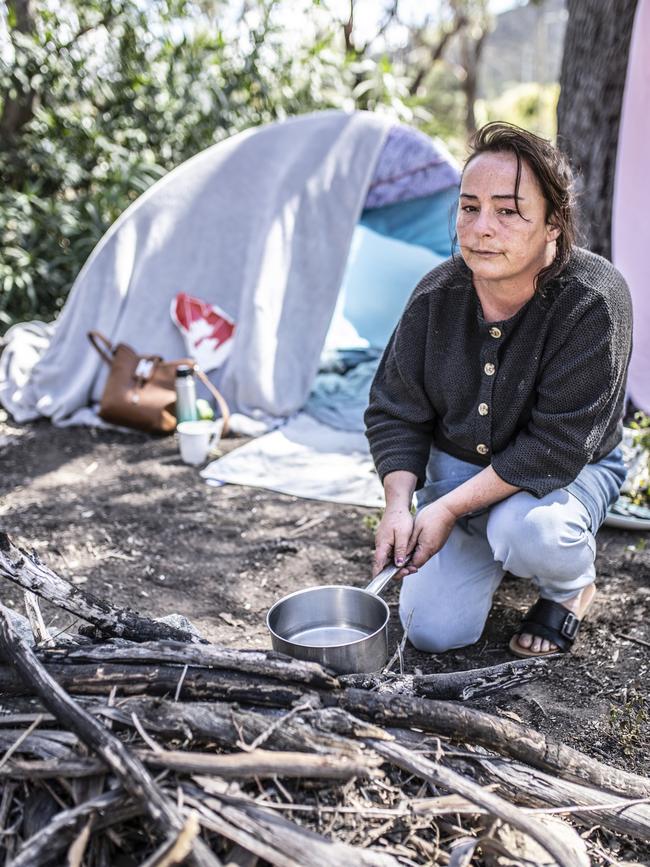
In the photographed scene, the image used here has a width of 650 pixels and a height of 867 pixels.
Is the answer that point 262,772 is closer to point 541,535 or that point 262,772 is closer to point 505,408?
point 541,535

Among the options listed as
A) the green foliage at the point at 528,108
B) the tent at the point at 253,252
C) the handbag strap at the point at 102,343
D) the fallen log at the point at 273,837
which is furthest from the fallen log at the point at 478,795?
the green foliage at the point at 528,108

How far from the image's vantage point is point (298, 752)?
1356 mm

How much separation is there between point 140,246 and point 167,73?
2660mm

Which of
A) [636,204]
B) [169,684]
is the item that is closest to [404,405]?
[169,684]

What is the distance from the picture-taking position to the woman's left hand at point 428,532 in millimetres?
2031

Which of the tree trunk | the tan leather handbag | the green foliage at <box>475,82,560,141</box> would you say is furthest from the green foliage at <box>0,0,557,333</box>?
the green foliage at <box>475,82,560,141</box>

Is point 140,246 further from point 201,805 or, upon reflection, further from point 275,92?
point 201,805

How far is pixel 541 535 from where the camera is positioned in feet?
6.76

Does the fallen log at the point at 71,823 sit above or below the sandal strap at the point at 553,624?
above

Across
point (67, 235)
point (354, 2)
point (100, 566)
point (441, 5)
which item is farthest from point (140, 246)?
point (441, 5)

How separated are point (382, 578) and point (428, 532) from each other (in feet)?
0.57

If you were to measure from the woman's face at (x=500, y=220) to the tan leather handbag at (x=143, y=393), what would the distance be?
2288 mm

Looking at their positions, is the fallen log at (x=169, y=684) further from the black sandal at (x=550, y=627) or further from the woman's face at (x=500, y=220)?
the woman's face at (x=500, y=220)

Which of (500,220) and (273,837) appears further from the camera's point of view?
(500,220)
